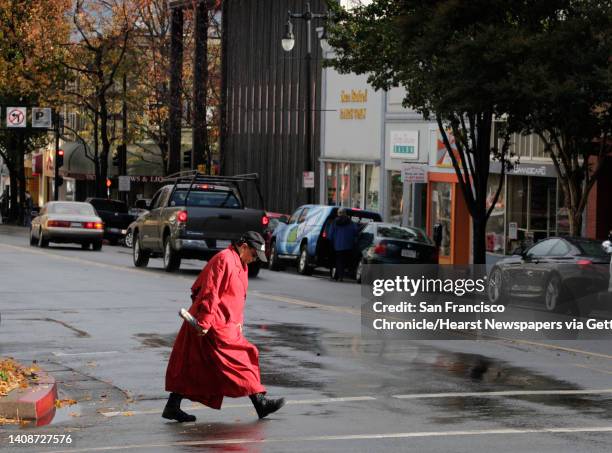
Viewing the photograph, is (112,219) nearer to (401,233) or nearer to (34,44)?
(34,44)

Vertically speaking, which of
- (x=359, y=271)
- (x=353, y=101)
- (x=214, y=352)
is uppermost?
(x=353, y=101)

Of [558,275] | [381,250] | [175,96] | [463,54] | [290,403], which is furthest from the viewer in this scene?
[175,96]

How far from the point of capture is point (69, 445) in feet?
34.0

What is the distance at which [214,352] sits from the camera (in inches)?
445

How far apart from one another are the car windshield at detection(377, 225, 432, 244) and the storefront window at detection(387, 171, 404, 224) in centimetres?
1536

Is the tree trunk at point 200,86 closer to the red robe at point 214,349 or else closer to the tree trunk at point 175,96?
the tree trunk at point 175,96

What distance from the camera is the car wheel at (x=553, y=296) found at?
24530 millimetres

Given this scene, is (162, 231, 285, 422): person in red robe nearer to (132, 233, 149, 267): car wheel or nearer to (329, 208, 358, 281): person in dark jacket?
(329, 208, 358, 281): person in dark jacket

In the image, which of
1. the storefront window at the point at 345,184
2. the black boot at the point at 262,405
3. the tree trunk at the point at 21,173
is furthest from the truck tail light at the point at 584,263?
the tree trunk at the point at 21,173

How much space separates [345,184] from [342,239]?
2075 cm

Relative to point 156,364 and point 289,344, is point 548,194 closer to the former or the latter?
point 289,344

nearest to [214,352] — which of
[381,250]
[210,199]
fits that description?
[381,250]
